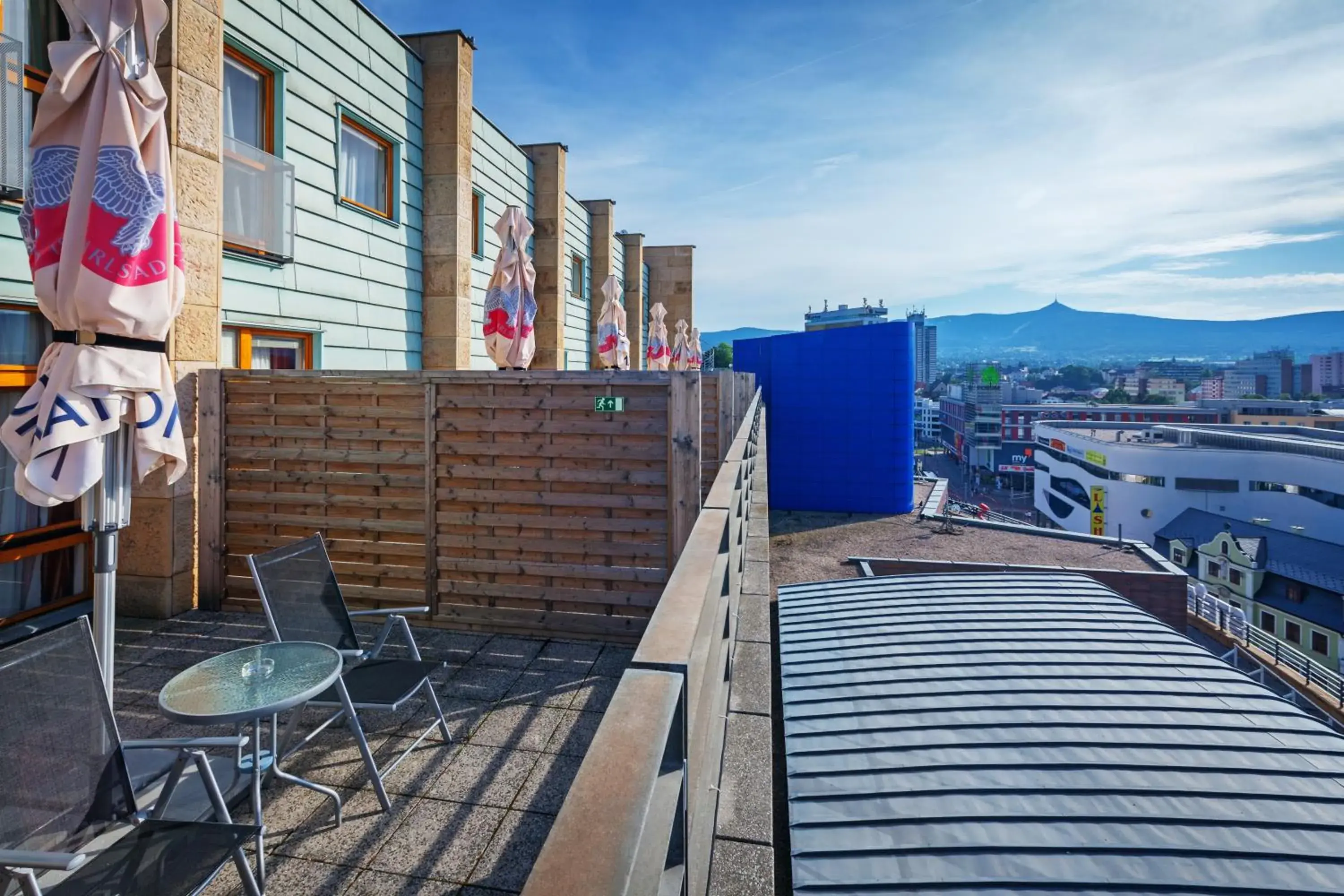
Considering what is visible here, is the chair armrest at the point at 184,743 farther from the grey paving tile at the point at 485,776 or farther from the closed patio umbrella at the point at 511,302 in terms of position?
the closed patio umbrella at the point at 511,302

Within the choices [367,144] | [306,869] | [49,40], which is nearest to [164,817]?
[306,869]

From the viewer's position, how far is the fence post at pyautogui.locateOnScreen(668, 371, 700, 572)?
503cm

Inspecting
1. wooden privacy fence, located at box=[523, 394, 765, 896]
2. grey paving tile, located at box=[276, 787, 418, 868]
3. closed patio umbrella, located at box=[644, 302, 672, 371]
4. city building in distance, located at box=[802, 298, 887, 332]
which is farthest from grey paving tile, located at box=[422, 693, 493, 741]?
city building in distance, located at box=[802, 298, 887, 332]

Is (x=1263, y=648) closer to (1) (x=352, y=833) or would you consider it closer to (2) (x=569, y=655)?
(2) (x=569, y=655)

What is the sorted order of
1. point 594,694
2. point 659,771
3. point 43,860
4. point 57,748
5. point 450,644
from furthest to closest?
point 450,644
point 594,694
point 57,748
point 43,860
point 659,771

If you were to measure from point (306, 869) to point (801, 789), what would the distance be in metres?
2.88

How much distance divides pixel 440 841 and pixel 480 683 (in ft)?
5.17

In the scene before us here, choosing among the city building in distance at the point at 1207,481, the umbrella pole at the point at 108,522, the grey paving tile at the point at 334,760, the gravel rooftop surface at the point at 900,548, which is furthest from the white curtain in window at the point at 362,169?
the city building in distance at the point at 1207,481

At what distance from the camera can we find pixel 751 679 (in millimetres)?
2920

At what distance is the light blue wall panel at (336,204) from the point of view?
6914 millimetres

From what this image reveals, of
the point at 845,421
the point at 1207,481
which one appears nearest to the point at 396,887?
the point at 845,421

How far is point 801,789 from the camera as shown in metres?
4.31

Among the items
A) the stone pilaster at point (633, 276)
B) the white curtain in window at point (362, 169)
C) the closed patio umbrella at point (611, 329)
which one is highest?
the stone pilaster at point (633, 276)

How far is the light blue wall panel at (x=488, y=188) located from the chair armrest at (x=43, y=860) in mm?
9104
